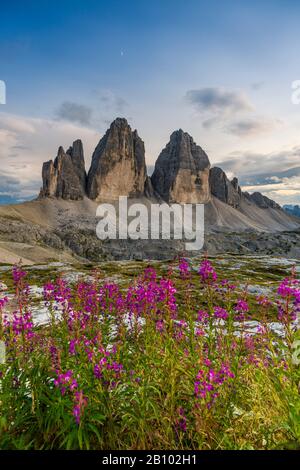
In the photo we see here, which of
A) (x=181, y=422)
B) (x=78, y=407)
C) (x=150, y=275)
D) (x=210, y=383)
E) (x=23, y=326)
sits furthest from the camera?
(x=150, y=275)

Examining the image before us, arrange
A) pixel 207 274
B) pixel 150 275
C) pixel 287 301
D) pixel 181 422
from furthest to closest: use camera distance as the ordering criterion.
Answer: pixel 150 275
pixel 207 274
pixel 287 301
pixel 181 422

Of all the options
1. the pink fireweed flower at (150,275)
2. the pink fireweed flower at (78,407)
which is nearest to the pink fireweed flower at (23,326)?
the pink fireweed flower at (78,407)

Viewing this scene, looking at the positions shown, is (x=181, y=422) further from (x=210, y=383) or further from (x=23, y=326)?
(x=23, y=326)

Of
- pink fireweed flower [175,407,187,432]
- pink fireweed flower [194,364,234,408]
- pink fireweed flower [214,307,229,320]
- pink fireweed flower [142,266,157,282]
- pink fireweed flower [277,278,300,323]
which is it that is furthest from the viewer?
pink fireweed flower [142,266,157,282]

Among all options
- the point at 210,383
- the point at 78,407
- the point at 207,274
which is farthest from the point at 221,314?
the point at 78,407

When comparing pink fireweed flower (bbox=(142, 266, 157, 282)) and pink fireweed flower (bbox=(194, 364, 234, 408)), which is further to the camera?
pink fireweed flower (bbox=(142, 266, 157, 282))

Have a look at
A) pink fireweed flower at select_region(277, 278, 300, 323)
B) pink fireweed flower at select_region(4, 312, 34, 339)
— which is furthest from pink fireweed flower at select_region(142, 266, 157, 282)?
pink fireweed flower at select_region(277, 278, 300, 323)

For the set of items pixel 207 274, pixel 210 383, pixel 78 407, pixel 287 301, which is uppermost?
pixel 207 274

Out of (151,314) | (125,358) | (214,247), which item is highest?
(151,314)

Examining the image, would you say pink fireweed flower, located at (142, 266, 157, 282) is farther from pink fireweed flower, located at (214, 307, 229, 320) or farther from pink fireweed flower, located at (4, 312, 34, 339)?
pink fireweed flower, located at (4, 312, 34, 339)
